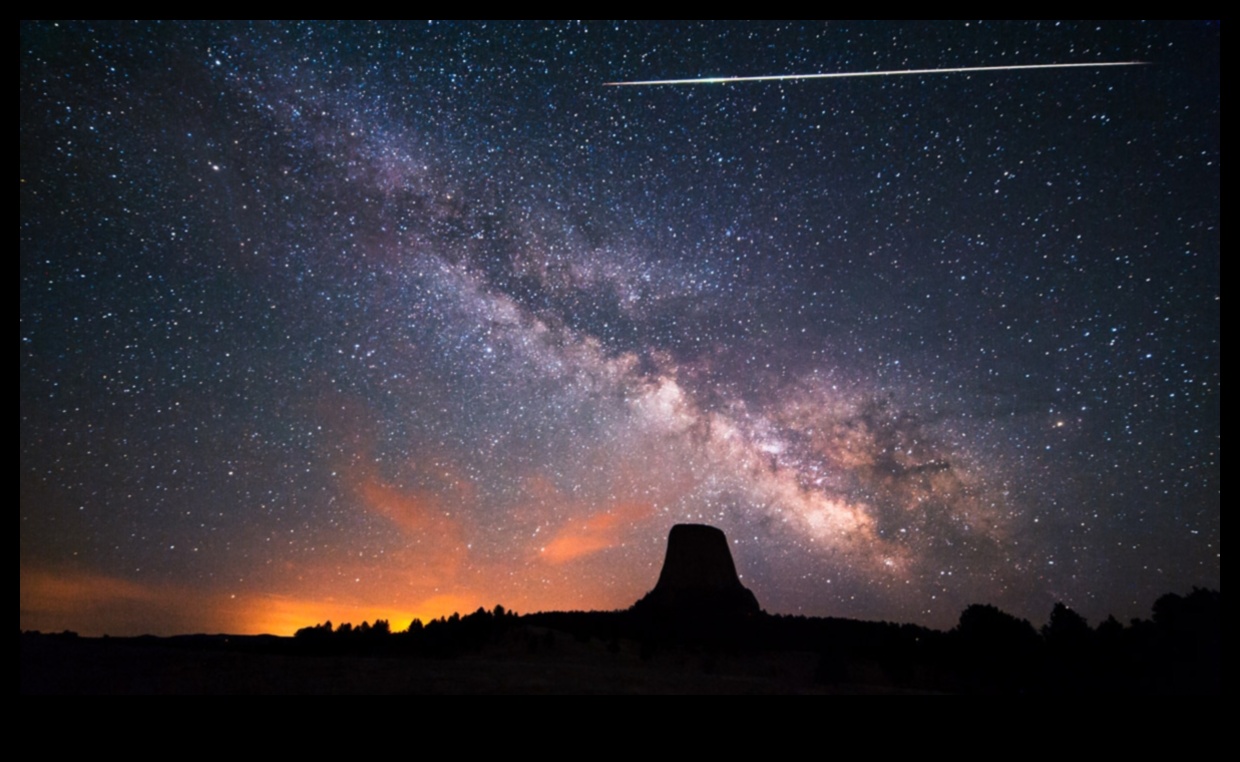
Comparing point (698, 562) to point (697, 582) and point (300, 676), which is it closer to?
point (697, 582)

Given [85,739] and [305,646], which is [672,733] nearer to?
[85,739]

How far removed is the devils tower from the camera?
28812 mm

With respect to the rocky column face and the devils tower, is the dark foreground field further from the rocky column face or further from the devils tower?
the rocky column face

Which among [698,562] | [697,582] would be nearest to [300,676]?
[697,582]

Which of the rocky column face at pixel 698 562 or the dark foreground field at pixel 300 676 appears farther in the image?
the rocky column face at pixel 698 562

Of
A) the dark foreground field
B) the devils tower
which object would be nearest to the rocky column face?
the devils tower

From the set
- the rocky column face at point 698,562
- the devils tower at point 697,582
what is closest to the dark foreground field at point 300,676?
the devils tower at point 697,582

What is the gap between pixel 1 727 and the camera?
5465 millimetres

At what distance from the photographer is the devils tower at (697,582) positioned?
28.8 metres

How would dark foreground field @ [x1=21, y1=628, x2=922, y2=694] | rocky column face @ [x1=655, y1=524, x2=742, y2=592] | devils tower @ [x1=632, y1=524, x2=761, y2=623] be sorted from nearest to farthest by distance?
dark foreground field @ [x1=21, y1=628, x2=922, y2=694], devils tower @ [x1=632, y1=524, x2=761, y2=623], rocky column face @ [x1=655, y1=524, x2=742, y2=592]

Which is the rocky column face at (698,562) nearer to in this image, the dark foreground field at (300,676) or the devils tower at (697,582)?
the devils tower at (697,582)

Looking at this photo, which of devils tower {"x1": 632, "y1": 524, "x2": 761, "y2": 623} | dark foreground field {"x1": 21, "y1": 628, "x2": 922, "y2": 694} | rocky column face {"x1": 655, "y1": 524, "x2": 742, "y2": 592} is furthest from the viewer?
rocky column face {"x1": 655, "y1": 524, "x2": 742, "y2": 592}

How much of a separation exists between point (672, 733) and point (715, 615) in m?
22.2

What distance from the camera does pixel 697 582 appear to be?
31.0 metres
